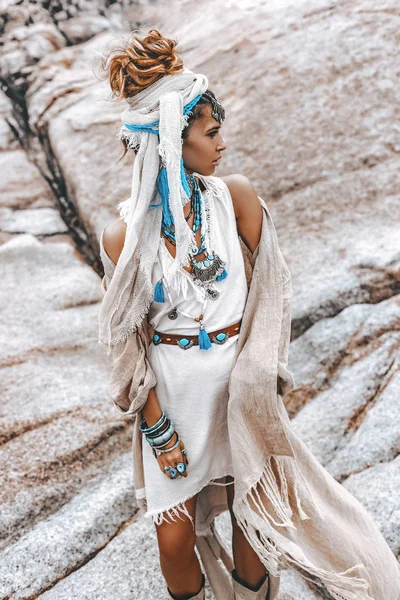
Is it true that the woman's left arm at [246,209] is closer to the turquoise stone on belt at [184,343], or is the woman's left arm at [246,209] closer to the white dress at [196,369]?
the white dress at [196,369]

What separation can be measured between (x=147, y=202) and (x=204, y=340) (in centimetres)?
50

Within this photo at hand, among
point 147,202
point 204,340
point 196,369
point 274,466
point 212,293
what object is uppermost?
point 147,202

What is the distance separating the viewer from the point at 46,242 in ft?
15.6

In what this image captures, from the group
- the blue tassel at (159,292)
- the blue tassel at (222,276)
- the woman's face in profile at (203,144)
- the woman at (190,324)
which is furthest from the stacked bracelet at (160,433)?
the woman's face in profile at (203,144)

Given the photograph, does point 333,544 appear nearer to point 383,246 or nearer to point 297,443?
point 297,443

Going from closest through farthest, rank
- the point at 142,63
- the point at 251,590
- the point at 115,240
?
the point at 142,63, the point at 115,240, the point at 251,590

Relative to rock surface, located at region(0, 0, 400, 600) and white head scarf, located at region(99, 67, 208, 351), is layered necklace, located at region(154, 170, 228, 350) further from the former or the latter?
rock surface, located at region(0, 0, 400, 600)

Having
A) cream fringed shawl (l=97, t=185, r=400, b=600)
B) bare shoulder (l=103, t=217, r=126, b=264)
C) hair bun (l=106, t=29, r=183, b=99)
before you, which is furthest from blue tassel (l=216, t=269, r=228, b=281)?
hair bun (l=106, t=29, r=183, b=99)

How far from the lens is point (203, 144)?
5.88 feet

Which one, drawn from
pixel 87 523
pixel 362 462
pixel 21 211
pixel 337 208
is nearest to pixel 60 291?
pixel 21 211

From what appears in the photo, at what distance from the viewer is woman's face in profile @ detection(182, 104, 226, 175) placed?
179 cm

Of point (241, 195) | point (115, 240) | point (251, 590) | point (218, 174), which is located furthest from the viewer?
point (218, 174)

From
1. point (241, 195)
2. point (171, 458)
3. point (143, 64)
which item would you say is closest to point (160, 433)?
point (171, 458)

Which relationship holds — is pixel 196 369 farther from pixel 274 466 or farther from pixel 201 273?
pixel 274 466
